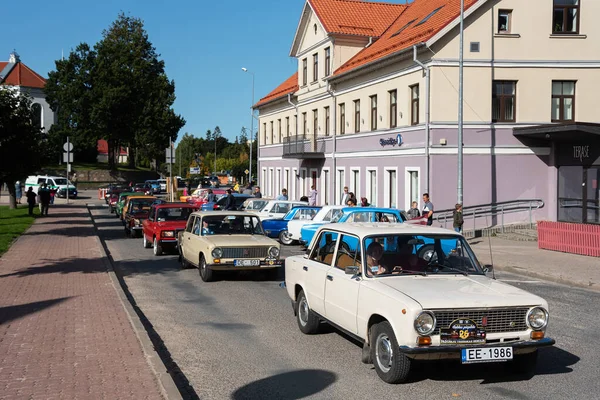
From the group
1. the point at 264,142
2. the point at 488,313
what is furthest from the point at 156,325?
the point at 264,142

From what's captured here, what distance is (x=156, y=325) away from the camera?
34.7 feet

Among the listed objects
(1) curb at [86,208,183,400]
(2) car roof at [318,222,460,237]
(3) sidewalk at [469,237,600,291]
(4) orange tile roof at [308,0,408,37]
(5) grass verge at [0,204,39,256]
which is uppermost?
(4) orange tile roof at [308,0,408,37]

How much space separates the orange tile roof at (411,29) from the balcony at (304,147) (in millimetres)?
4684

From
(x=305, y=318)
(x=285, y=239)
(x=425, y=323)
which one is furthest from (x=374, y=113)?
(x=425, y=323)

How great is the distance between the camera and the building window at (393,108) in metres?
31.1

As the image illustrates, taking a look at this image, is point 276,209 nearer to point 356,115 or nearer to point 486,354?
point 356,115

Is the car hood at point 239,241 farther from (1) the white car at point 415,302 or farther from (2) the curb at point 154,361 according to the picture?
(1) the white car at point 415,302

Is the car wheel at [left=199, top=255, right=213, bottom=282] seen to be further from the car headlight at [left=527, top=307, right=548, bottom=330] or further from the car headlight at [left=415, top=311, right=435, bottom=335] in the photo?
the car headlight at [left=527, top=307, right=548, bottom=330]

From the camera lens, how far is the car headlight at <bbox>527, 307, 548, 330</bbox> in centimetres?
709

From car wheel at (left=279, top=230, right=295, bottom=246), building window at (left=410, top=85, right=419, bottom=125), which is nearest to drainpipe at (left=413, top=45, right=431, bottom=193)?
building window at (left=410, top=85, right=419, bottom=125)

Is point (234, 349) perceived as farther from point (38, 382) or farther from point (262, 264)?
point (262, 264)

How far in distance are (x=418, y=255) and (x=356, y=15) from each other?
117ft

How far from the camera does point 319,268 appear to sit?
9.15m

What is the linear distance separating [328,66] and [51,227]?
1804cm
